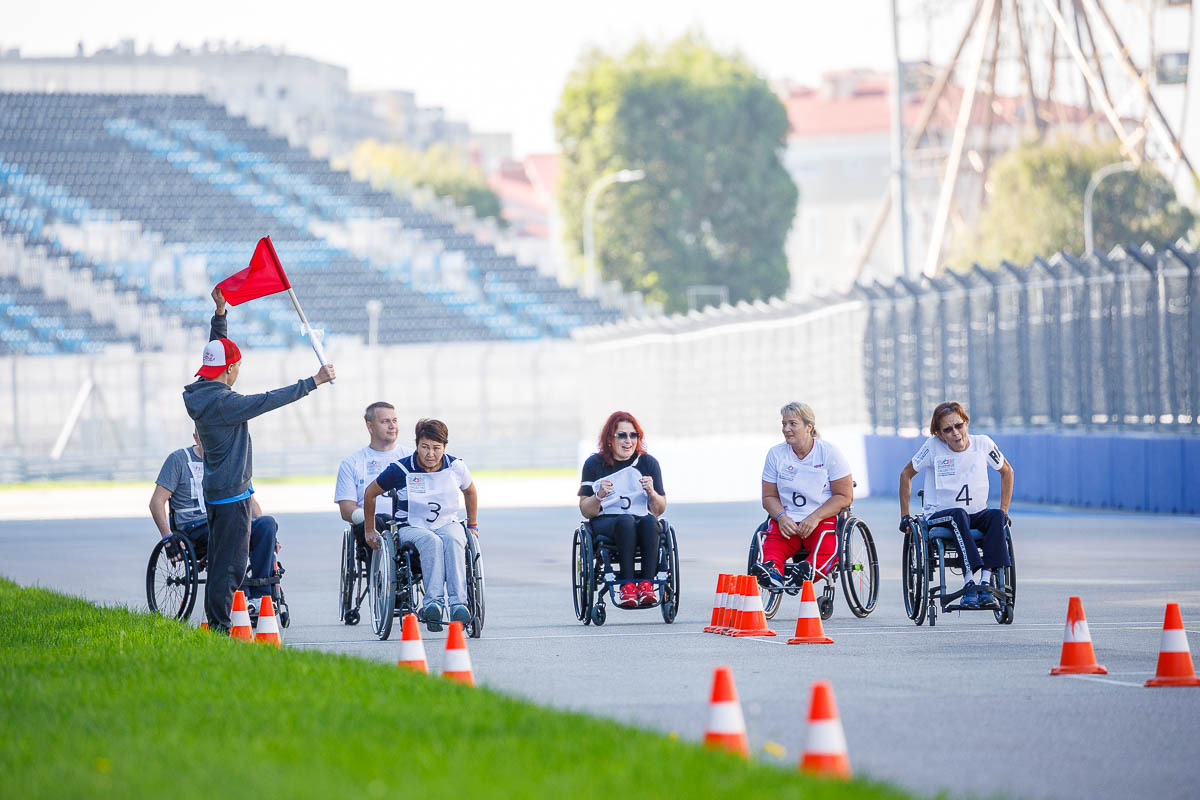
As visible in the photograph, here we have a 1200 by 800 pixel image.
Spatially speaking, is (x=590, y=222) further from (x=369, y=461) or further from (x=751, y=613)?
(x=751, y=613)

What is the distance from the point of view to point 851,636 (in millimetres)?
12469

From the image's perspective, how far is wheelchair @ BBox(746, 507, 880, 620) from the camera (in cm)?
1349

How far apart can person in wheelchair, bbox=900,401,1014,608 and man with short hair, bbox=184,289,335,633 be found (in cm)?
360

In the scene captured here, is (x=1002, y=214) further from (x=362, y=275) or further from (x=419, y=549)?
(x=419, y=549)

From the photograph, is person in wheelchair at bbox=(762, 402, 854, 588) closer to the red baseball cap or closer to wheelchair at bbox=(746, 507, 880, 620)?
wheelchair at bbox=(746, 507, 880, 620)

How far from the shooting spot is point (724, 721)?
7363 millimetres

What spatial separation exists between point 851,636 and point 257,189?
71137mm

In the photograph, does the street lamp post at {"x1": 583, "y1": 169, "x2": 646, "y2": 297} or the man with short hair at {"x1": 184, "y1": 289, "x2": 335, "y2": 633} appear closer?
the man with short hair at {"x1": 184, "y1": 289, "x2": 335, "y2": 633}

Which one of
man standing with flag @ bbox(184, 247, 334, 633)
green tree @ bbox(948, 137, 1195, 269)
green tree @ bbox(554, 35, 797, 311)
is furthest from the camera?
green tree @ bbox(554, 35, 797, 311)

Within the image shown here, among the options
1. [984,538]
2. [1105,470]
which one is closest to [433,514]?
[984,538]

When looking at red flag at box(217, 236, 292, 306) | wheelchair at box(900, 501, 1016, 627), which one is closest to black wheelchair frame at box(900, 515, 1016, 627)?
wheelchair at box(900, 501, 1016, 627)

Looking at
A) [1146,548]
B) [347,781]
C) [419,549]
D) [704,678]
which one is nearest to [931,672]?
[704,678]

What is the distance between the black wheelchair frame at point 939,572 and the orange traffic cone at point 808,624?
1.01 meters

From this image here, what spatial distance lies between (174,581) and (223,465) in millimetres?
1743
